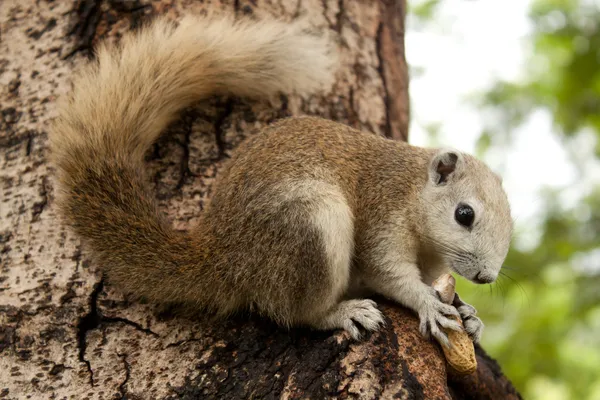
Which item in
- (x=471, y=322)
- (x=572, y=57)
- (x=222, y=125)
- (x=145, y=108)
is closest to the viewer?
(x=471, y=322)

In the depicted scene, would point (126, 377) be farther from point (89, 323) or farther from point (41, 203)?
point (41, 203)

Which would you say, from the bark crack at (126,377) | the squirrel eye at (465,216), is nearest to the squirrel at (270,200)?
the squirrel eye at (465,216)

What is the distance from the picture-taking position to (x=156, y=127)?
246 cm

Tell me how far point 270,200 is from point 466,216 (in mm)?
855

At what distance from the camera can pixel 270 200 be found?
2.13 metres

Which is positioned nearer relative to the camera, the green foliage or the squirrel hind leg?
the squirrel hind leg

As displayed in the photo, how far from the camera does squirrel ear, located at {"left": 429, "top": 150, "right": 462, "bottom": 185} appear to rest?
2613 millimetres

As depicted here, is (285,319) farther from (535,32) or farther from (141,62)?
(535,32)

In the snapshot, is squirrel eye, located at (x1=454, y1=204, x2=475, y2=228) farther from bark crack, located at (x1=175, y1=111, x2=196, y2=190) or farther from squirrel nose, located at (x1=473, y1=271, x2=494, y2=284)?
bark crack, located at (x1=175, y1=111, x2=196, y2=190)

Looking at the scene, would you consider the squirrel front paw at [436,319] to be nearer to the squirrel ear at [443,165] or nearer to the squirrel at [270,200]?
the squirrel at [270,200]

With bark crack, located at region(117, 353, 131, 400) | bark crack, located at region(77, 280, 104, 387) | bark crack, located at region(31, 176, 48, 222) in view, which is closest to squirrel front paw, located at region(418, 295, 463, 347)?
bark crack, located at region(117, 353, 131, 400)

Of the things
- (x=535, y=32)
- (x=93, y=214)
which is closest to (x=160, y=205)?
(x=93, y=214)

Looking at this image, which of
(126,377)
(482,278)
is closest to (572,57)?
(482,278)

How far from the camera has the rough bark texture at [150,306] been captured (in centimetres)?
187
